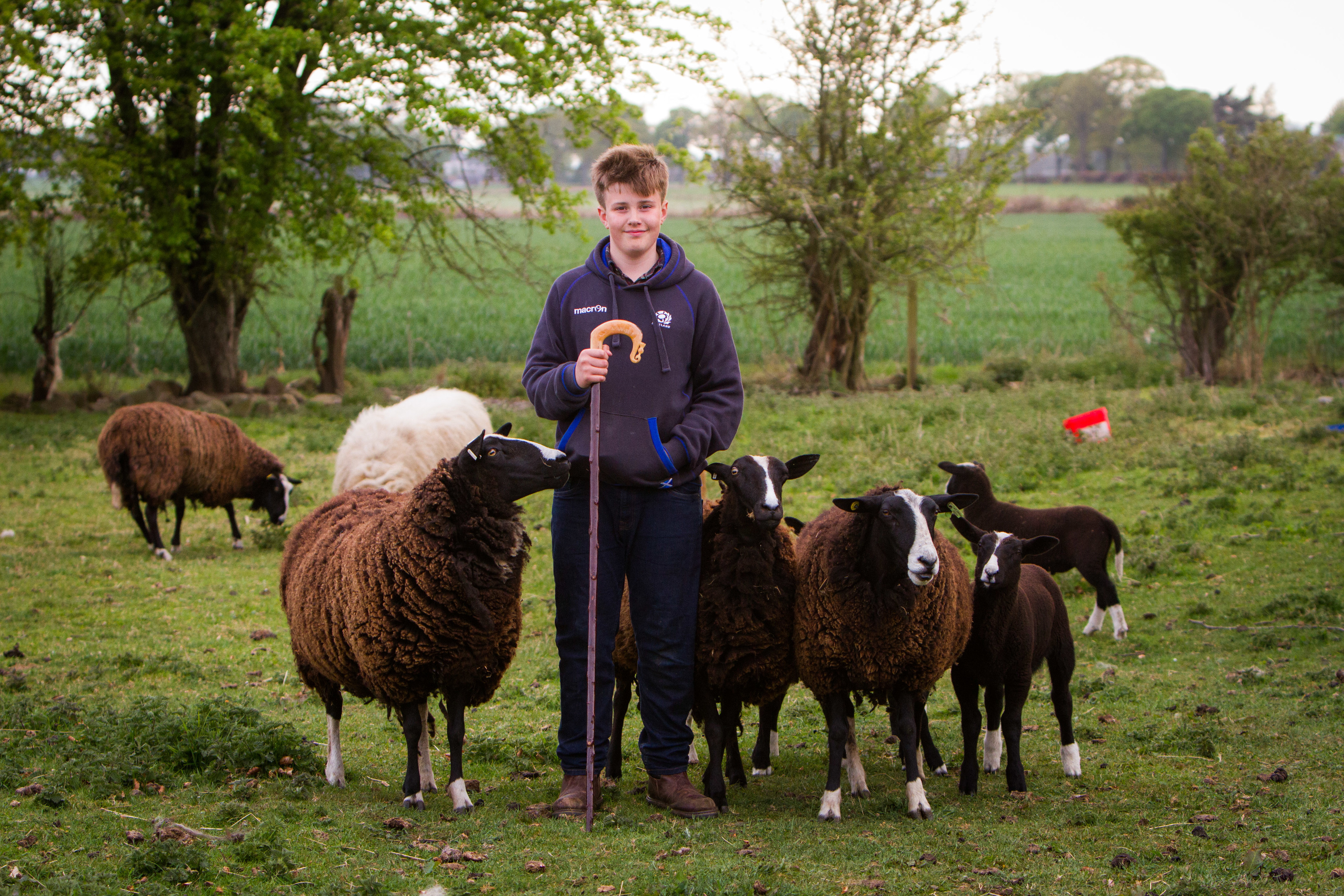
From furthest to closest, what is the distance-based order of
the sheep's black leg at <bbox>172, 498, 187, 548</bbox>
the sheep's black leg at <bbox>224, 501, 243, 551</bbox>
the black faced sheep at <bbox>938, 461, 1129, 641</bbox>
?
the sheep's black leg at <bbox>224, 501, 243, 551</bbox> → the sheep's black leg at <bbox>172, 498, 187, 548</bbox> → the black faced sheep at <bbox>938, 461, 1129, 641</bbox>

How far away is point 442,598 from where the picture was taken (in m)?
5.25

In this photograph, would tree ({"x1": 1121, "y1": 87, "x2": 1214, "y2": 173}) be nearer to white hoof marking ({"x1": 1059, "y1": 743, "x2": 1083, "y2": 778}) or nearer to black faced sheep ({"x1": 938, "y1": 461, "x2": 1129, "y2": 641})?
black faced sheep ({"x1": 938, "y1": 461, "x2": 1129, "y2": 641})

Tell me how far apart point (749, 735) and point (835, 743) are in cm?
177

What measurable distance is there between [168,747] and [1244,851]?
5057mm

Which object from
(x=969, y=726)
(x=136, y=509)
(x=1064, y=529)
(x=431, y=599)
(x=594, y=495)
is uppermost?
(x=594, y=495)

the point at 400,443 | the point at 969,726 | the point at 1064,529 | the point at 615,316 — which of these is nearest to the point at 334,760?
the point at 615,316

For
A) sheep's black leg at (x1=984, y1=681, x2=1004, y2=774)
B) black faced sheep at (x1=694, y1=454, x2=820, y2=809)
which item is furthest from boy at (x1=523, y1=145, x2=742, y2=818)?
sheep's black leg at (x1=984, y1=681, x2=1004, y2=774)

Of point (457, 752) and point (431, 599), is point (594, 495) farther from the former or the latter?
point (457, 752)

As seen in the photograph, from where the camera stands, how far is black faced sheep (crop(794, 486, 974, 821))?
5.28 metres

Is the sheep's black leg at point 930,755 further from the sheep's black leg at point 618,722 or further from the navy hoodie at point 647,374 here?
the navy hoodie at point 647,374

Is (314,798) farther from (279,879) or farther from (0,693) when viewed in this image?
(0,693)

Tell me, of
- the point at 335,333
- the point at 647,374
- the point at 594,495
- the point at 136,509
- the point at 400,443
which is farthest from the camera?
the point at 335,333

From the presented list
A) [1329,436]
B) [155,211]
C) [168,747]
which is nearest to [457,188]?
[155,211]

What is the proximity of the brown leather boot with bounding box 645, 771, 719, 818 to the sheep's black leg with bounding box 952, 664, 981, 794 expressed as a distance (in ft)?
4.64
